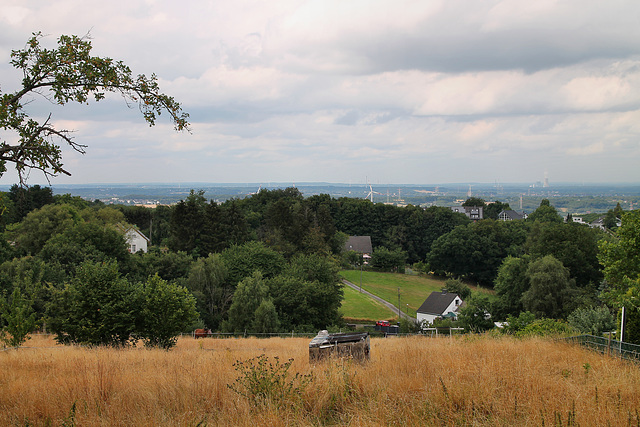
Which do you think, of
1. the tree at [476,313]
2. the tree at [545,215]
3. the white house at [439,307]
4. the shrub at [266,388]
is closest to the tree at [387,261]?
the white house at [439,307]

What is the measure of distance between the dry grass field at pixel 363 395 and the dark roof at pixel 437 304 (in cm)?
4297

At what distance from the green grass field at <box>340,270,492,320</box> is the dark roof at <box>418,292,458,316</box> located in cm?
151

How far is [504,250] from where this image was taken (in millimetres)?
76562

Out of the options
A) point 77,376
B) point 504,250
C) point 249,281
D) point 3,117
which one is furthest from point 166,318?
point 504,250

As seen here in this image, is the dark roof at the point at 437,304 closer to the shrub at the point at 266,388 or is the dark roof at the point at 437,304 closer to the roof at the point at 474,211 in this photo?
the shrub at the point at 266,388

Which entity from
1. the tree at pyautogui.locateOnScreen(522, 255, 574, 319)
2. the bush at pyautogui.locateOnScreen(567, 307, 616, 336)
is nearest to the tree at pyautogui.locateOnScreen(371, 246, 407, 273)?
the tree at pyautogui.locateOnScreen(522, 255, 574, 319)

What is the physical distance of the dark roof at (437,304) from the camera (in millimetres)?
50625

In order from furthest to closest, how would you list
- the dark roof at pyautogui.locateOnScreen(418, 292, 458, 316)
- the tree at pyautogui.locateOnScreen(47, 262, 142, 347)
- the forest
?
1. the dark roof at pyautogui.locateOnScreen(418, 292, 458, 316)
2. the forest
3. the tree at pyautogui.locateOnScreen(47, 262, 142, 347)

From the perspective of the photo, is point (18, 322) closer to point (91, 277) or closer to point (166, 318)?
point (91, 277)

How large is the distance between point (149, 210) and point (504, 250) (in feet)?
214

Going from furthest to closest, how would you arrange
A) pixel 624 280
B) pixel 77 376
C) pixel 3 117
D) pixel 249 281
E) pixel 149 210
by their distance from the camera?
1. pixel 149 210
2. pixel 249 281
3. pixel 624 280
4. pixel 77 376
5. pixel 3 117

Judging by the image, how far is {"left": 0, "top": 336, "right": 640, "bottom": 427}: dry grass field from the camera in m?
5.61

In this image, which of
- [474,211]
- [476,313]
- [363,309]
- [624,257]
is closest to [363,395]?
[624,257]

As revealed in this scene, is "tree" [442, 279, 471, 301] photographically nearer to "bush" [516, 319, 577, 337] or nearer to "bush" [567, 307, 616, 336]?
"bush" [516, 319, 577, 337]
